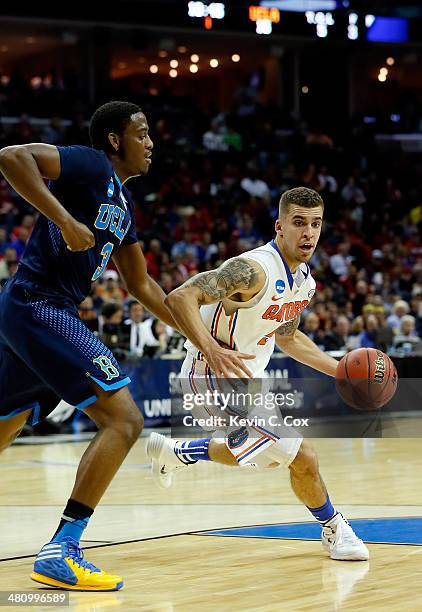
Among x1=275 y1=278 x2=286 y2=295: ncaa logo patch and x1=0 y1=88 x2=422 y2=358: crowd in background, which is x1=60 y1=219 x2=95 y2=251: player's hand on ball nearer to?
x1=275 y1=278 x2=286 y2=295: ncaa logo patch

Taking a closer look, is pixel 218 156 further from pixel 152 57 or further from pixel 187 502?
pixel 187 502

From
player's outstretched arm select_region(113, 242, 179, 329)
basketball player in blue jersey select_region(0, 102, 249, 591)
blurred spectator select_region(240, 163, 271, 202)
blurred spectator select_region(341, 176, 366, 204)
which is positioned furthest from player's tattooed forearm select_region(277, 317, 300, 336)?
blurred spectator select_region(341, 176, 366, 204)

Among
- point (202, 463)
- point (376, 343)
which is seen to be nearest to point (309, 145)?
point (376, 343)

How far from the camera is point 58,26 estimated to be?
25016mm

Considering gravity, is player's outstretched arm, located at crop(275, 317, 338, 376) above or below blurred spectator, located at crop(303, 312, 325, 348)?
above

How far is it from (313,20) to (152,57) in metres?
6.39

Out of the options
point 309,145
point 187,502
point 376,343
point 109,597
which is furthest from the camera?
point 309,145

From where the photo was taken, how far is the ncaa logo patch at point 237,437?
5840 millimetres

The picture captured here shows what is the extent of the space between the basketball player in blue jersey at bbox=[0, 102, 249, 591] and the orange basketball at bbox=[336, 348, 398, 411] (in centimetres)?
143

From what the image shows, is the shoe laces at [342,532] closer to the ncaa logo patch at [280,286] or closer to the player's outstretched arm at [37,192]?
the ncaa logo patch at [280,286]

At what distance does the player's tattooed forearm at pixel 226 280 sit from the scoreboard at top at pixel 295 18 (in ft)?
56.8

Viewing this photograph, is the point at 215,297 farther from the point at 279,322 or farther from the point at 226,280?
the point at 279,322

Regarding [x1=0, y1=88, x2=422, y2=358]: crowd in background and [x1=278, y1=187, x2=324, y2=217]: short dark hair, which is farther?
[x1=0, y1=88, x2=422, y2=358]: crowd in background

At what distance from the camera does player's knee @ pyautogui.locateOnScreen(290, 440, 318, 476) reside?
577 centimetres
